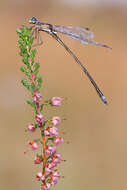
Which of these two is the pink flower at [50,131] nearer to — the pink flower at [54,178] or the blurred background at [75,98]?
the pink flower at [54,178]

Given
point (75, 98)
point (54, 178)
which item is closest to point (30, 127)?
point (54, 178)

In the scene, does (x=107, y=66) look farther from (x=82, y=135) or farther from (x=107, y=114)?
(x=82, y=135)

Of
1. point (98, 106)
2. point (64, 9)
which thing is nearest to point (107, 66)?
point (98, 106)

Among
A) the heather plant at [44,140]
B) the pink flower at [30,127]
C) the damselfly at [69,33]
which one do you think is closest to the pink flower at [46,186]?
the heather plant at [44,140]

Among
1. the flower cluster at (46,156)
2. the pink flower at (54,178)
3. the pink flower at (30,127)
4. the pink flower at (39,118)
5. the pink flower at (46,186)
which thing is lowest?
the pink flower at (46,186)

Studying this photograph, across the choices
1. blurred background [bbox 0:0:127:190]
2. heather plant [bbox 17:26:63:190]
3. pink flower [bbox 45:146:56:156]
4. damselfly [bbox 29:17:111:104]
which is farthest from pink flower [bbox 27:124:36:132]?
blurred background [bbox 0:0:127:190]

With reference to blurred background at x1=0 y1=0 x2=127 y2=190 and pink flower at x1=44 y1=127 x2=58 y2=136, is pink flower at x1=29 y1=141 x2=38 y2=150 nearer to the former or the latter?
pink flower at x1=44 y1=127 x2=58 y2=136
